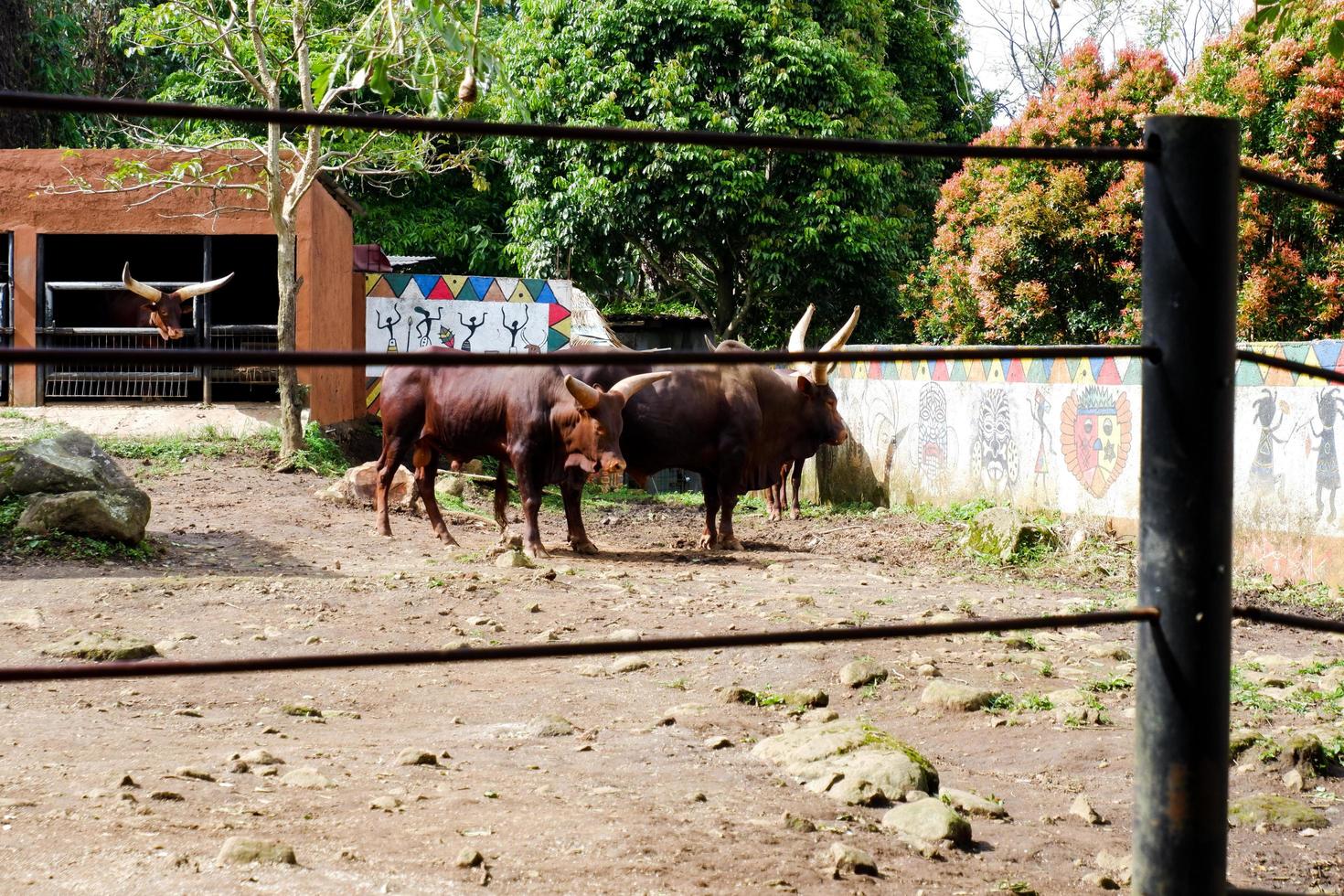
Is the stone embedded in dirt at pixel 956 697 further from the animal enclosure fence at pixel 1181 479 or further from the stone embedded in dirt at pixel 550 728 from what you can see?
the animal enclosure fence at pixel 1181 479

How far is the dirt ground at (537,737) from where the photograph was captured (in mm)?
3145

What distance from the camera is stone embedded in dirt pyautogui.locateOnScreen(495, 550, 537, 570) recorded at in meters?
8.98

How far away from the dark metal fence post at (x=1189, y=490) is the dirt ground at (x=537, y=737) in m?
1.43

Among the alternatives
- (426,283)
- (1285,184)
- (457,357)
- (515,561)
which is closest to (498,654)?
(457,357)

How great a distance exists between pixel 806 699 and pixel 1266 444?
16.6ft

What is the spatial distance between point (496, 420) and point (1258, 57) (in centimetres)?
794

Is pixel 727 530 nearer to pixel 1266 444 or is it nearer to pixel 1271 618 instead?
pixel 1266 444

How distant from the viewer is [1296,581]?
876cm

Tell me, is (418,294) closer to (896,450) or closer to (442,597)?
(896,450)

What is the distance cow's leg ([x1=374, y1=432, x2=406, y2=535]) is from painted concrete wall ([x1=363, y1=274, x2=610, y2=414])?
7042 millimetres

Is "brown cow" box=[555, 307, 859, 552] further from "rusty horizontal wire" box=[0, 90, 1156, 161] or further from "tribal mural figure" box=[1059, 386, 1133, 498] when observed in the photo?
"rusty horizontal wire" box=[0, 90, 1156, 161]

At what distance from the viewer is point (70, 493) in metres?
8.69

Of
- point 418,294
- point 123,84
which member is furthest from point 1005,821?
point 123,84

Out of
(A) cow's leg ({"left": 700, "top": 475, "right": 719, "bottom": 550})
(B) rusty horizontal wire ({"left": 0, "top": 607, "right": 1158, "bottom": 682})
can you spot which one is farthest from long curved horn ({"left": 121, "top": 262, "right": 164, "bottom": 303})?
(B) rusty horizontal wire ({"left": 0, "top": 607, "right": 1158, "bottom": 682})
